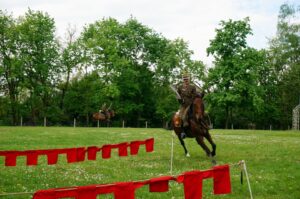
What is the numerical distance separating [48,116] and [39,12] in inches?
726

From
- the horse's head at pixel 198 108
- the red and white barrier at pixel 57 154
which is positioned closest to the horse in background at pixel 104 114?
the horse's head at pixel 198 108

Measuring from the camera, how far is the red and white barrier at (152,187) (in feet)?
17.5

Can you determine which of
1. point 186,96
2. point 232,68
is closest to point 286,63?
point 232,68

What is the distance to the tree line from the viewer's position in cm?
6250

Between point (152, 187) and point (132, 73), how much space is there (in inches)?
2458

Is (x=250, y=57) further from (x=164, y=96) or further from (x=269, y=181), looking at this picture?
(x=269, y=181)

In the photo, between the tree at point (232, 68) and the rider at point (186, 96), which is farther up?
the tree at point (232, 68)

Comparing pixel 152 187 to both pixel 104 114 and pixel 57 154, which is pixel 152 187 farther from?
pixel 104 114

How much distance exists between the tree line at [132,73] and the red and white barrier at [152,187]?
5326 cm

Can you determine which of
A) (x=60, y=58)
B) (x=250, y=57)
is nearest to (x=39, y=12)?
(x=60, y=58)

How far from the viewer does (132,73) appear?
68.2 m

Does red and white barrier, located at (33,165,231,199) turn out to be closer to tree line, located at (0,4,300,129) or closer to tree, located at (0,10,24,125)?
tree line, located at (0,4,300,129)

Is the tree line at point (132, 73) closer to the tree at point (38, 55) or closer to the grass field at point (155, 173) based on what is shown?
the tree at point (38, 55)

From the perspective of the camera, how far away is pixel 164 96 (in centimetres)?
7250
